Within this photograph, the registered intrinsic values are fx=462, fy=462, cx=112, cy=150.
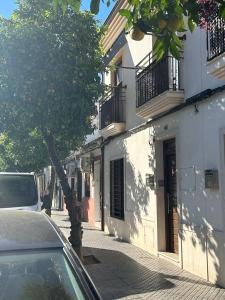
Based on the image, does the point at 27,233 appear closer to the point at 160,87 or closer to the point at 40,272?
the point at 40,272

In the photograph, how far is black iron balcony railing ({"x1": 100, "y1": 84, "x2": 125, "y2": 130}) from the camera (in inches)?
546

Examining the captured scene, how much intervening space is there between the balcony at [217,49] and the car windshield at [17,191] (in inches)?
180

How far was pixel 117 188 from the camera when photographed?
1496cm

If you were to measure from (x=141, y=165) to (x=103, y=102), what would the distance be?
3.84m

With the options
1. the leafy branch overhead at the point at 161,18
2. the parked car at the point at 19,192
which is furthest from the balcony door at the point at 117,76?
the leafy branch overhead at the point at 161,18

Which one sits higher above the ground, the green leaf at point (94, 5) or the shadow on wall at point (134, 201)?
the green leaf at point (94, 5)

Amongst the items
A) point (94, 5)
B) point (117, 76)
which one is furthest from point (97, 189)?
point (94, 5)

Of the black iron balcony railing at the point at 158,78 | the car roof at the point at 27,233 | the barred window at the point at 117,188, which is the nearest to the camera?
the car roof at the point at 27,233

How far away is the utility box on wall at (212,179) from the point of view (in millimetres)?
7964

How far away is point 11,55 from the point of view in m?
9.73

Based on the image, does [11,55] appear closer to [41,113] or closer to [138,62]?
[41,113]

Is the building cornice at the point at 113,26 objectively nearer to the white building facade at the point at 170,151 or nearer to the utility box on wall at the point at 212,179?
the white building facade at the point at 170,151

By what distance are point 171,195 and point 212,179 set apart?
2.71 meters

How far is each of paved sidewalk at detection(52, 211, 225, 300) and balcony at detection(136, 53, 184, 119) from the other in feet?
11.1
